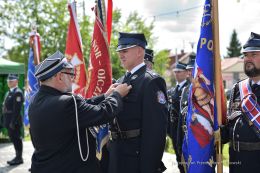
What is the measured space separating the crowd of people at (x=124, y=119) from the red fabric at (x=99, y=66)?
25.6 inches

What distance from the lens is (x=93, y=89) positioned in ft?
16.0

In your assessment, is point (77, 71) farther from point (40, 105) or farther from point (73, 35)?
point (40, 105)

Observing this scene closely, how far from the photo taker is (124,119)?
400 centimetres

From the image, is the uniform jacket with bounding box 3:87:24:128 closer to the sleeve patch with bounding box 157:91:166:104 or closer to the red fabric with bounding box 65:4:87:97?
the red fabric with bounding box 65:4:87:97

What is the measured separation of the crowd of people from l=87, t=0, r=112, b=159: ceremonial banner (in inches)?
25.9

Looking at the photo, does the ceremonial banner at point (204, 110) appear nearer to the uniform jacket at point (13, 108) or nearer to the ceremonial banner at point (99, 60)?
the ceremonial banner at point (99, 60)

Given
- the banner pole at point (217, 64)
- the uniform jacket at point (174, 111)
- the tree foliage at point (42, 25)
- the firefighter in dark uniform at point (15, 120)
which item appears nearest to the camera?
the banner pole at point (217, 64)

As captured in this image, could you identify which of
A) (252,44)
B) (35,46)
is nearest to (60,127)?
(252,44)

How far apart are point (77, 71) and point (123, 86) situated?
8.26 feet

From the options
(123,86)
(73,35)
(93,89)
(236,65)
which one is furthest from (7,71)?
(236,65)

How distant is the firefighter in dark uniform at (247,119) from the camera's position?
369 centimetres

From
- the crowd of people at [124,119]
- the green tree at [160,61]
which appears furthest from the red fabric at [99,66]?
the green tree at [160,61]

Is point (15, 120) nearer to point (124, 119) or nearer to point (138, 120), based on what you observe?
point (124, 119)

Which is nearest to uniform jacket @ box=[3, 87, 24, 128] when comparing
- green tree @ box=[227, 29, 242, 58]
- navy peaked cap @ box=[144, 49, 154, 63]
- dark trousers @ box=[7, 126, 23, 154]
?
dark trousers @ box=[7, 126, 23, 154]
